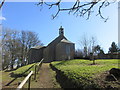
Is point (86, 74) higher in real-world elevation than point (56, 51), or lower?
lower

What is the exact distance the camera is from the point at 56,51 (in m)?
31.5

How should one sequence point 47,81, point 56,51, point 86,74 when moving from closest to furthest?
point 86,74 < point 47,81 < point 56,51

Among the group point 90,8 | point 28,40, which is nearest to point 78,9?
point 90,8

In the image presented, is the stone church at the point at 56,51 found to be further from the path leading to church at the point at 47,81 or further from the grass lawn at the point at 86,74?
the grass lawn at the point at 86,74

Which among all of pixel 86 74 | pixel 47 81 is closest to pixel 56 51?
pixel 47 81

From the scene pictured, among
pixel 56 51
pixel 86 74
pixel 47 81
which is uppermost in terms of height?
pixel 56 51

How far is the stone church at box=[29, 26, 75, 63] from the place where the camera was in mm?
29234

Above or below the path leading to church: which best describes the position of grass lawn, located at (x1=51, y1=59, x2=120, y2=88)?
above

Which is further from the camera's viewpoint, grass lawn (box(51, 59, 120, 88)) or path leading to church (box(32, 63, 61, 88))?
path leading to church (box(32, 63, 61, 88))

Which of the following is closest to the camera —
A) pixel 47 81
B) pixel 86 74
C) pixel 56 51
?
pixel 86 74

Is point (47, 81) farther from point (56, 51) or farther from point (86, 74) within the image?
point (56, 51)

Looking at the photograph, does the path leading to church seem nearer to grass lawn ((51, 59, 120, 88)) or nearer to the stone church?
grass lawn ((51, 59, 120, 88))

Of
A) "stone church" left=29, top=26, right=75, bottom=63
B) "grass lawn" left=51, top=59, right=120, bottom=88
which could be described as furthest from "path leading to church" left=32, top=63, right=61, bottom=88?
Answer: "stone church" left=29, top=26, right=75, bottom=63

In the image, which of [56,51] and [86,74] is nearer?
[86,74]
